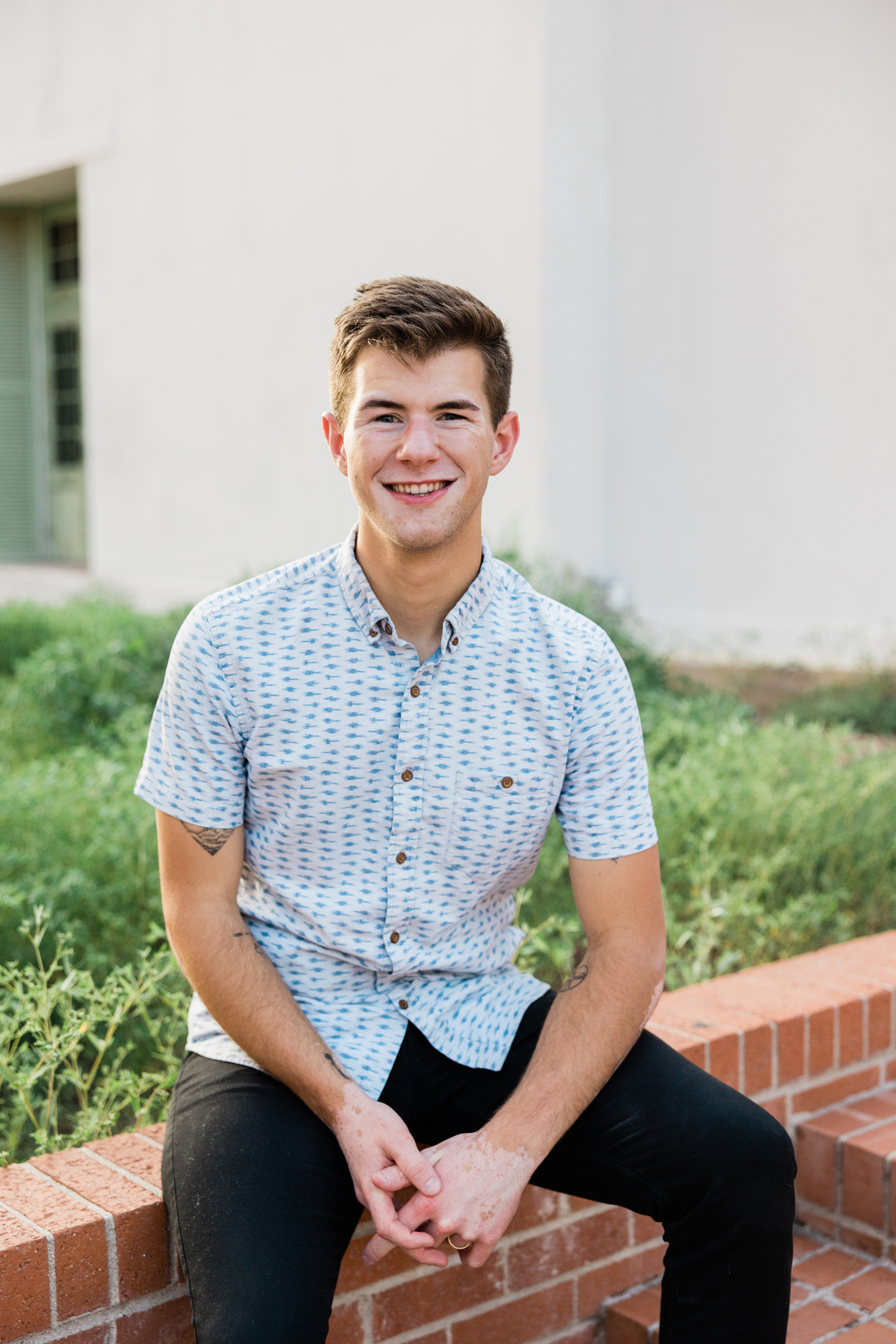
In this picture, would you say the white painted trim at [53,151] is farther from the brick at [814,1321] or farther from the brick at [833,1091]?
the brick at [814,1321]

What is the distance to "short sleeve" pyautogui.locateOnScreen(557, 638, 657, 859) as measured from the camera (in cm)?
187

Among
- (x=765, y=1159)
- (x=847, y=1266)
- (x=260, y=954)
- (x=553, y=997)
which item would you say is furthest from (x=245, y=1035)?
(x=847, y=1266)

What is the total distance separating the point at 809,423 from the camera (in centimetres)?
622

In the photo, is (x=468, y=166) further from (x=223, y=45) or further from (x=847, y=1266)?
(x=847, y=1266)

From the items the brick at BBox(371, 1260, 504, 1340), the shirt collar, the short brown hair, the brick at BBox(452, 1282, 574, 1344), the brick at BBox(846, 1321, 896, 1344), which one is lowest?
the brick at BBox(846, 1321, 896, 1344)

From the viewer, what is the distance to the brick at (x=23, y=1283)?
1.60 meters

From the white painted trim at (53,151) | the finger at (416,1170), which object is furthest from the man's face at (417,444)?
the white painted trim at (53,151)

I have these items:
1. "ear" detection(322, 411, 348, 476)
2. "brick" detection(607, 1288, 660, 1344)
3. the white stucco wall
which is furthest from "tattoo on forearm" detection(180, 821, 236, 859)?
the white stucco wall

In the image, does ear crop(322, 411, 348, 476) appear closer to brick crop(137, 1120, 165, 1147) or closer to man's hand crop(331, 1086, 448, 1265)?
man's hand crop(331, 1086, 448, 1265)

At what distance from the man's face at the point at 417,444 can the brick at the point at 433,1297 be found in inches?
43.1

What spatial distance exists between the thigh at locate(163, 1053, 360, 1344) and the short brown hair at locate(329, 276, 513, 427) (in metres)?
1.00

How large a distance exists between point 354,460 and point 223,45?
7470 millimetres

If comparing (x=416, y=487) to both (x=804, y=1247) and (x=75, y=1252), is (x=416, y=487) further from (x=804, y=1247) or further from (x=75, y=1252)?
(x=804, y=1247)

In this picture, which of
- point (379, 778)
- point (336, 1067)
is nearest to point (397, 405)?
point (379, 778)
